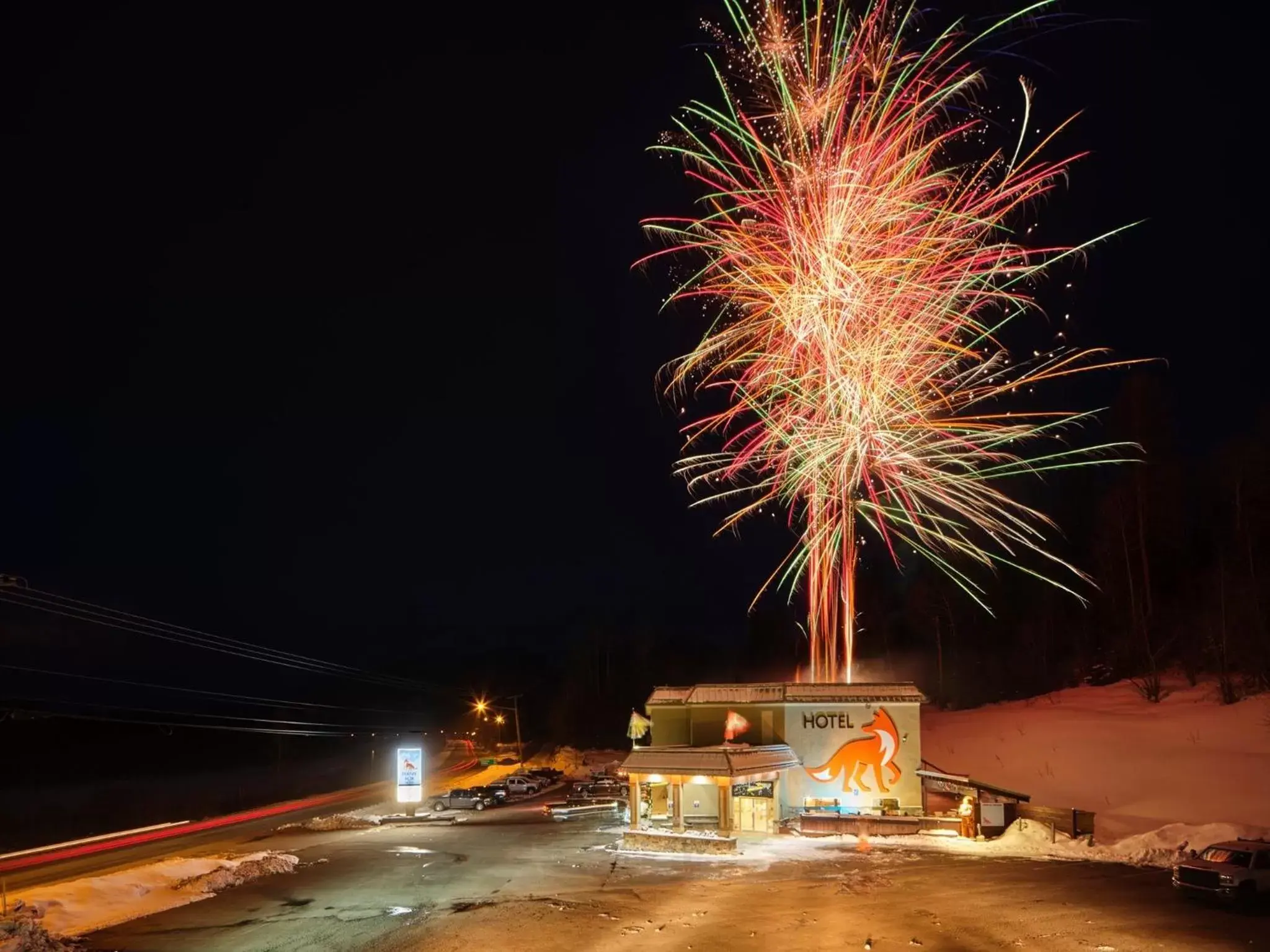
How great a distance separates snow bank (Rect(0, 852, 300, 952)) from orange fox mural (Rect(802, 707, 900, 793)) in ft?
51.3

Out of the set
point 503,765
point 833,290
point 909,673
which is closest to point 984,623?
point 909,673

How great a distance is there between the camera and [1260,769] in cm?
2911

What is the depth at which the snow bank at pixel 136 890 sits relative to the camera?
17797mm

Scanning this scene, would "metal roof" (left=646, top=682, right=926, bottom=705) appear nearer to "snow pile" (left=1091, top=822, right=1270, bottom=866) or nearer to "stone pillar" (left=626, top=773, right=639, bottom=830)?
"stone pillar" (left=626, top=773, right=639, bottom=830)

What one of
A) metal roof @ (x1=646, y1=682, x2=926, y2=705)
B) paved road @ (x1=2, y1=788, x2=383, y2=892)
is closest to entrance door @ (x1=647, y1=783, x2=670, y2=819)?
metal roof @ (x1=646, y1=682, x2=926, y2=705)

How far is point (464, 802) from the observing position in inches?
1547

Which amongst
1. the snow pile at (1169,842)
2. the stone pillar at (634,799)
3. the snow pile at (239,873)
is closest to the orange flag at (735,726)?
the stone pillar at (634,799)

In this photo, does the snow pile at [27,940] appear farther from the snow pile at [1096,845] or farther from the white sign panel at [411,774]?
the white sign panel at [411,774]

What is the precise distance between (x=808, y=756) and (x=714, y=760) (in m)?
4.09

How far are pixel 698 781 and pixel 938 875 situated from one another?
808 centimetres

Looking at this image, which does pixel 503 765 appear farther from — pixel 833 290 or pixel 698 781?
pixel 833 290

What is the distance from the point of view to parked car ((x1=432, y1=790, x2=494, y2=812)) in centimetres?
3909

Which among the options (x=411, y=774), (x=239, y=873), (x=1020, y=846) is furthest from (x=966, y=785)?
(x=411, y=774)

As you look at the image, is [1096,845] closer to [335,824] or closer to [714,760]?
[714,760]
